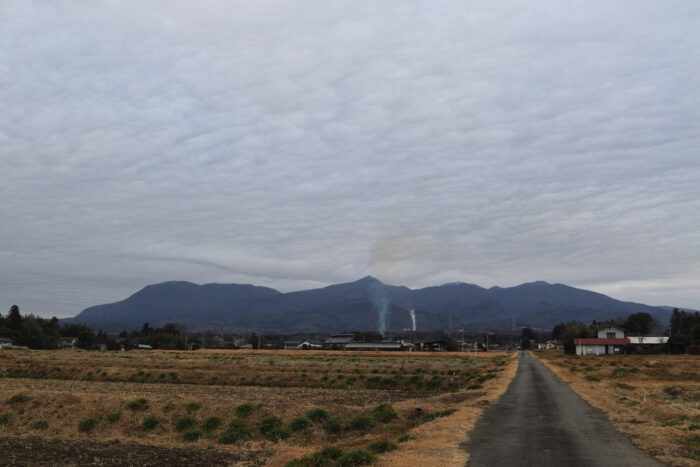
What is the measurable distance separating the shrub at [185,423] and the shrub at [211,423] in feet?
2.10

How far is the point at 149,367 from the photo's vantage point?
7469cm

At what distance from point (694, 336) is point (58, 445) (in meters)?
140

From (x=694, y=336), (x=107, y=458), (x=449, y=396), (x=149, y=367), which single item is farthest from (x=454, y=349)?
(x=107, y=458)

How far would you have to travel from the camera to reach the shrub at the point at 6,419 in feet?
115

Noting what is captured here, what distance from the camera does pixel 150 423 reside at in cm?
3222

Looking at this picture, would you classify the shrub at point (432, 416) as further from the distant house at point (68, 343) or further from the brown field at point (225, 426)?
the distant house at point (68, 343)

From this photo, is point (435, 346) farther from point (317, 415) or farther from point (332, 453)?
point (332, 453)

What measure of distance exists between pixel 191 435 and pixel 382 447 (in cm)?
1317

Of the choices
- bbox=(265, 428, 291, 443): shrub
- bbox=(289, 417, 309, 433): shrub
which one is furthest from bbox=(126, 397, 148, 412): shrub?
bbox=(289, 417, 309, 433): shrub

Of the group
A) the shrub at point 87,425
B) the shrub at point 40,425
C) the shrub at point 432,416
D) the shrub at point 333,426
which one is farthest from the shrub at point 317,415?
the shrub at point 40,425

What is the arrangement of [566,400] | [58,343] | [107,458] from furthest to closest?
1. [58,343]
2. [566,400]
3. [107,458]

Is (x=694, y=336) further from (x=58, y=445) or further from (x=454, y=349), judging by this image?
(x=58, y=445)

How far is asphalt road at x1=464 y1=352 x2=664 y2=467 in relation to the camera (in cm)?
1892

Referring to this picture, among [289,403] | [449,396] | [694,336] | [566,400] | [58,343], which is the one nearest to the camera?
[289,403]
